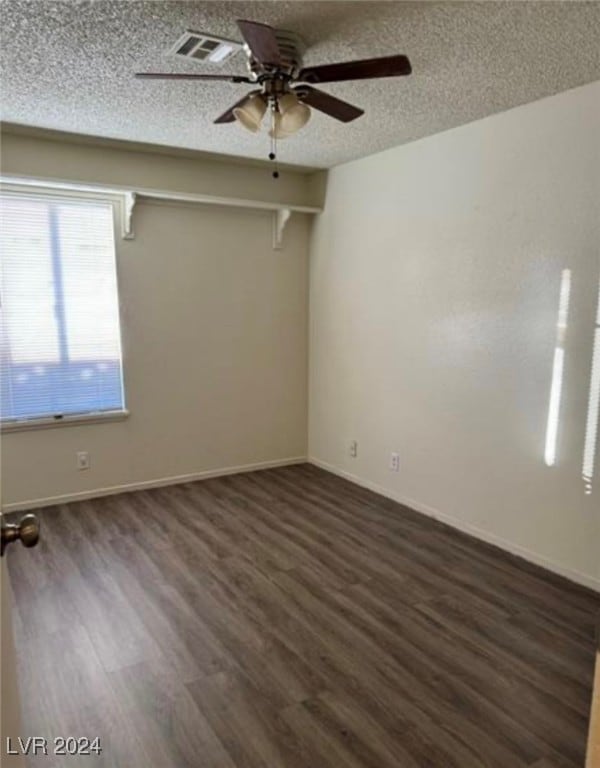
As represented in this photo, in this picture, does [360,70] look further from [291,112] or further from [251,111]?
[251,111]

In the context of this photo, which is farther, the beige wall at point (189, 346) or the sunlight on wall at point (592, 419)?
the beige wall at point (189, 346)

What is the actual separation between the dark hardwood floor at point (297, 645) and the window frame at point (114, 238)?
715mm

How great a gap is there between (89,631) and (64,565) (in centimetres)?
72

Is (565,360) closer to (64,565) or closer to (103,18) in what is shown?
(103,18)

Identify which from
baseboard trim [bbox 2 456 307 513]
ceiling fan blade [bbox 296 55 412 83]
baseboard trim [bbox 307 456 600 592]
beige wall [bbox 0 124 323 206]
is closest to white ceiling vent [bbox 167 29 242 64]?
ceiling fan blade [bbox 296 55 412 83]

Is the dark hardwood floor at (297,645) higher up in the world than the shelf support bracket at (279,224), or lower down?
lower down

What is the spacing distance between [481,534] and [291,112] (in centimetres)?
259

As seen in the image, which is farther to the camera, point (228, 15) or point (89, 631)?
point (89, 631)

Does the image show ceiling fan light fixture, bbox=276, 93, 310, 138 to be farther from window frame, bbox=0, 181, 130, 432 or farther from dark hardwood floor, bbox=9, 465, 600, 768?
dark hardwood floor, bbox=9, 465, 600, 768

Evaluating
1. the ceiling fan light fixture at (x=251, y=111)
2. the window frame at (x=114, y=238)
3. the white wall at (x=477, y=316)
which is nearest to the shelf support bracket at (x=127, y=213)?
the window frame at (x=114, y=238)

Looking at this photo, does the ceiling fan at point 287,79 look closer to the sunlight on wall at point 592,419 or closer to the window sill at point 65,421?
the sunlight on wall at point 592,419

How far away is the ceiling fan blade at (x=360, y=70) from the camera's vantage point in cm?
188

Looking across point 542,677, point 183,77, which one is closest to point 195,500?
point 542,677

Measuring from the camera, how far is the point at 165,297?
4.17 meters
